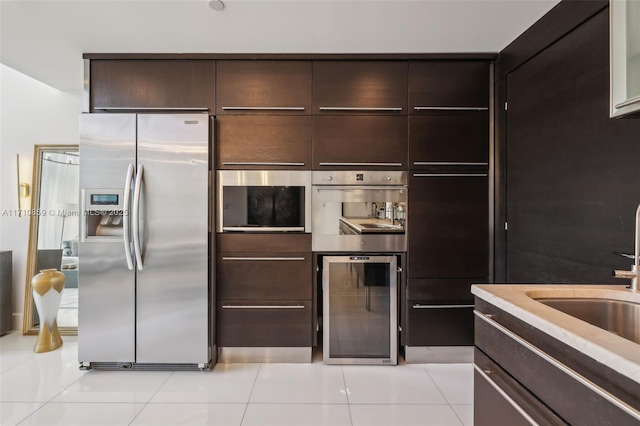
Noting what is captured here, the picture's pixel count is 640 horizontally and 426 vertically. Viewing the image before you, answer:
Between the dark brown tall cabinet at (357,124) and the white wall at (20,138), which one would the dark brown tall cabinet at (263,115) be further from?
the white wall at (20,138)

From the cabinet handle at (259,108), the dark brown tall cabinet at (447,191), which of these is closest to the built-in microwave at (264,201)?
the cabinet handle at (259,108)

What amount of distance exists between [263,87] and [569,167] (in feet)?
6.99

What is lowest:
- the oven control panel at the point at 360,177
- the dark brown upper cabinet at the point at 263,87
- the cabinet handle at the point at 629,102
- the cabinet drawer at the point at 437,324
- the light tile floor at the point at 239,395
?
the light tile floor at the point at 239,395

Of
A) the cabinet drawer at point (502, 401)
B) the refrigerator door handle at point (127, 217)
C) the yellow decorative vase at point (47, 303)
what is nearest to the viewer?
the cabinet drawer at point (502, 401)

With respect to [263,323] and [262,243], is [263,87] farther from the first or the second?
[263,323]

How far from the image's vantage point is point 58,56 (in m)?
2.63

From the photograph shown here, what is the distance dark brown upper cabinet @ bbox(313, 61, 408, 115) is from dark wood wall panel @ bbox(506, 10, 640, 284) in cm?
81

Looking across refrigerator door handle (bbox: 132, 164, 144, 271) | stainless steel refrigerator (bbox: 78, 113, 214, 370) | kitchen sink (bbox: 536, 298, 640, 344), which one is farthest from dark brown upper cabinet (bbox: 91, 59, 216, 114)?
kitchen sink (bbox: 536, 298, 640, 344)

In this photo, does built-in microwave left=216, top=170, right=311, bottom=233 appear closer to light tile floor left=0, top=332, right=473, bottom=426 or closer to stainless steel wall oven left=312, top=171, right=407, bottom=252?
stainless steel wall oven left=312, top=171, right=407, bottom=252

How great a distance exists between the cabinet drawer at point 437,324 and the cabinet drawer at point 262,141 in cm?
148

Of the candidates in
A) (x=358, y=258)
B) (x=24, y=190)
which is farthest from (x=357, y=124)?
(x=24, y=190)

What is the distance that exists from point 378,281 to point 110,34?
268 centimetres

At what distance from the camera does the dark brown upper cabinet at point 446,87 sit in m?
2.60

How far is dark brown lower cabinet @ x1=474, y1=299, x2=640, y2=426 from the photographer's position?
715 millimetres
